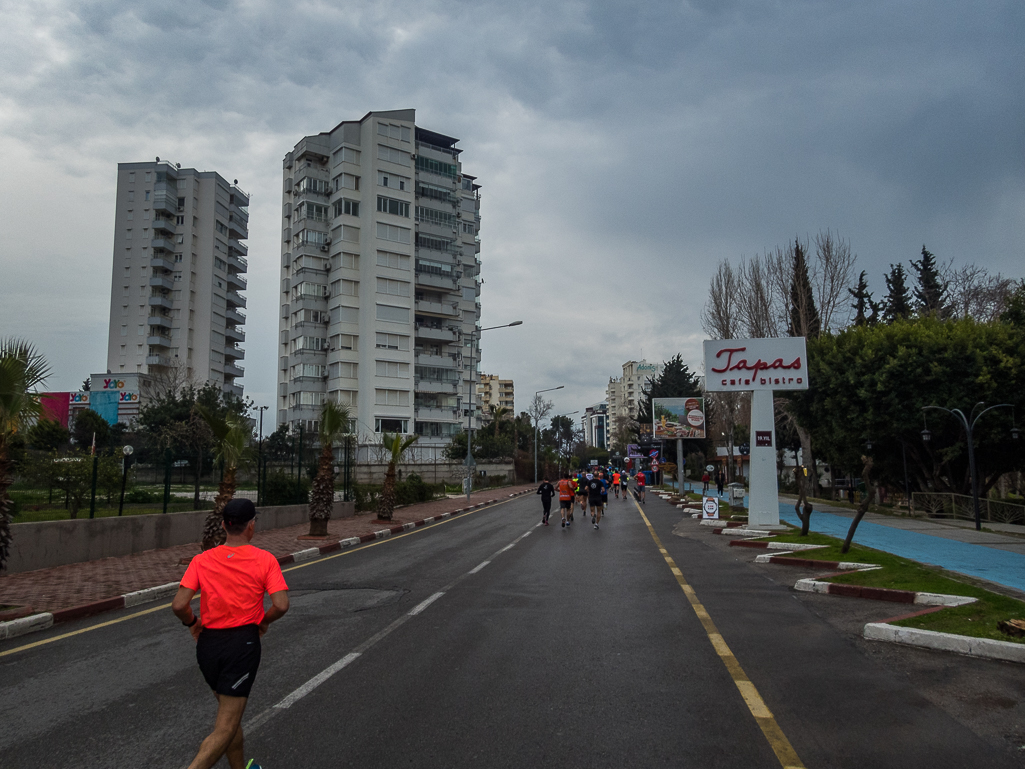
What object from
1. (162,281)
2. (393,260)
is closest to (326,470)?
Answer: (393,260)

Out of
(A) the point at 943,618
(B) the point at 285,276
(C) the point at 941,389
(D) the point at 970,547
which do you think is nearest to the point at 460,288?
(B) the point at 285,276

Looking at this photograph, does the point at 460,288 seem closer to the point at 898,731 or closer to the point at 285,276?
the point at 285,276

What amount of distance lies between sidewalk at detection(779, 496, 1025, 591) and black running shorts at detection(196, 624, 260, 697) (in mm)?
10318

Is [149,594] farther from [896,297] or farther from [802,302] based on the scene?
[896,297]

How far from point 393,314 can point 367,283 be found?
12.2ft

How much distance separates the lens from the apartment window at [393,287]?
67.4 m

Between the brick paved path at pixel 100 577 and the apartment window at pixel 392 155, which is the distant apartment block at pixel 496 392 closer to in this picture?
the apartment window at pixel 392 155

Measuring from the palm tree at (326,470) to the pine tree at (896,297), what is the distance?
51038mm

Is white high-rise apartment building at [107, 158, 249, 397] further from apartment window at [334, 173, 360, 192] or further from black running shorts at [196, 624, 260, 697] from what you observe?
black running shorts at [196, 624, 260, 697]

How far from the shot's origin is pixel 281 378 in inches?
2815

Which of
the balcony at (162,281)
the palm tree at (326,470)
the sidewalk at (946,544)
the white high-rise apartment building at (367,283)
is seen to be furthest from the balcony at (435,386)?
the palm tree at (326,470)

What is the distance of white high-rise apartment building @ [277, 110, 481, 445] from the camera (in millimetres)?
66625

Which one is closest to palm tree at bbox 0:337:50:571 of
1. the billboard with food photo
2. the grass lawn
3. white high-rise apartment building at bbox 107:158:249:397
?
the grass lawn

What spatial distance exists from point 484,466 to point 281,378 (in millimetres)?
22522
